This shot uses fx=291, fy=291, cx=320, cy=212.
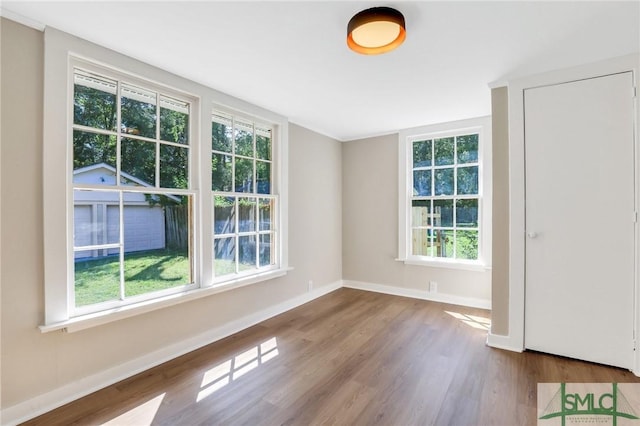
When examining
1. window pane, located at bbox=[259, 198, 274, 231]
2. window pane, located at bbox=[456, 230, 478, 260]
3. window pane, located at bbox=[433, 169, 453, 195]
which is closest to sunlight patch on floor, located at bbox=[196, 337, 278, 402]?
window pane, located at bbox=[259, 198, 274, 231]

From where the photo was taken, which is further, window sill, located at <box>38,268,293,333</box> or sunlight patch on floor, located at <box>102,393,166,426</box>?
window sill, located at <box>38,268,293,333</box>

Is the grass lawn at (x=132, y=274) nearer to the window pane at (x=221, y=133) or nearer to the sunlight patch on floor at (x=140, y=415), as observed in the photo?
the sunlight patch on floor at (x=140, y=415)

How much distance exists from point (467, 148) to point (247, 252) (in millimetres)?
3216

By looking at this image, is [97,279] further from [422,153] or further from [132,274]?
[422,153]

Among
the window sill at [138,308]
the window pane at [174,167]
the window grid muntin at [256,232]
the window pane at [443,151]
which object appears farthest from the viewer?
the window pane at [443,151]

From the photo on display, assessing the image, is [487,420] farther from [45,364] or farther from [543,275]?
[45,364]

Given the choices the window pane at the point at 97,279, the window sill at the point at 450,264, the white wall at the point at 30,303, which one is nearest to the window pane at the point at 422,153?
the window sill at the point at 450,264

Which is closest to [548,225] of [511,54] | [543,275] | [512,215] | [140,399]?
[512,215]

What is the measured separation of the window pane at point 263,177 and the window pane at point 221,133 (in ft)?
1.56

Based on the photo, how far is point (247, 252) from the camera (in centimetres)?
337

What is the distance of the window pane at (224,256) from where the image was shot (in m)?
3.00

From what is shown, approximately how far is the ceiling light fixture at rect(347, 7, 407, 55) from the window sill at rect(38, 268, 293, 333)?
2.40 m

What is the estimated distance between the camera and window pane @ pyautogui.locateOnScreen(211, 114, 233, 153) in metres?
3.00
